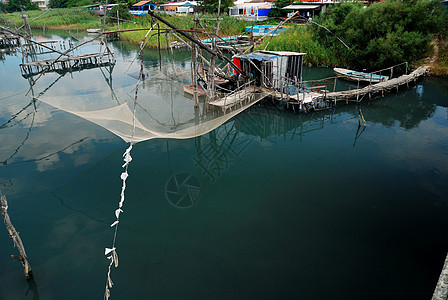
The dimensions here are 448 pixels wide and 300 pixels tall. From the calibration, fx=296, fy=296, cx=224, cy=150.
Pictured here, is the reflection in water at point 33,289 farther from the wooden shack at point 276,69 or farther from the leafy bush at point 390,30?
the leafy bush at point 390,30

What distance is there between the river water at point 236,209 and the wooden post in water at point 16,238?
0.27 m

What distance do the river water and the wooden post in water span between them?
0.27m

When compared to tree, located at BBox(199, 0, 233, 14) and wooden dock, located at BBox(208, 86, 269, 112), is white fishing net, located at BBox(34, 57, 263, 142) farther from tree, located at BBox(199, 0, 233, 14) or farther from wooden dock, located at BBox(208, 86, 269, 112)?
tree, located at BBox(199, 0, 233, 14)

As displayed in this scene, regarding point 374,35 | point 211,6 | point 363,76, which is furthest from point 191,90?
point 211,6

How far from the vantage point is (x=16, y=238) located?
4.92 metres

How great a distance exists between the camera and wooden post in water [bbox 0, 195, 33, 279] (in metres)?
4.76

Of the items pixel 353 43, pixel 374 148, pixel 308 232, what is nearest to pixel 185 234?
pixel 308 232

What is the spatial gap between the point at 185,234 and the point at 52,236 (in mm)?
2953

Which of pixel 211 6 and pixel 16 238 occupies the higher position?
pixel 211 6

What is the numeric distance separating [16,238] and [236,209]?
4518 millimetres

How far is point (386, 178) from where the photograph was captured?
8.61m

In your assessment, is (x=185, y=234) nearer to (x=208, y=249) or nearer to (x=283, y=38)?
(x=208, y=249)

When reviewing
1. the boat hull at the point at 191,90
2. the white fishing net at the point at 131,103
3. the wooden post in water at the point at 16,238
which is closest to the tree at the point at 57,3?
the white fishing net at the point at 131,103

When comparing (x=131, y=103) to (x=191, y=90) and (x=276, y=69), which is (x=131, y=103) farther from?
(x=276, y=69)
